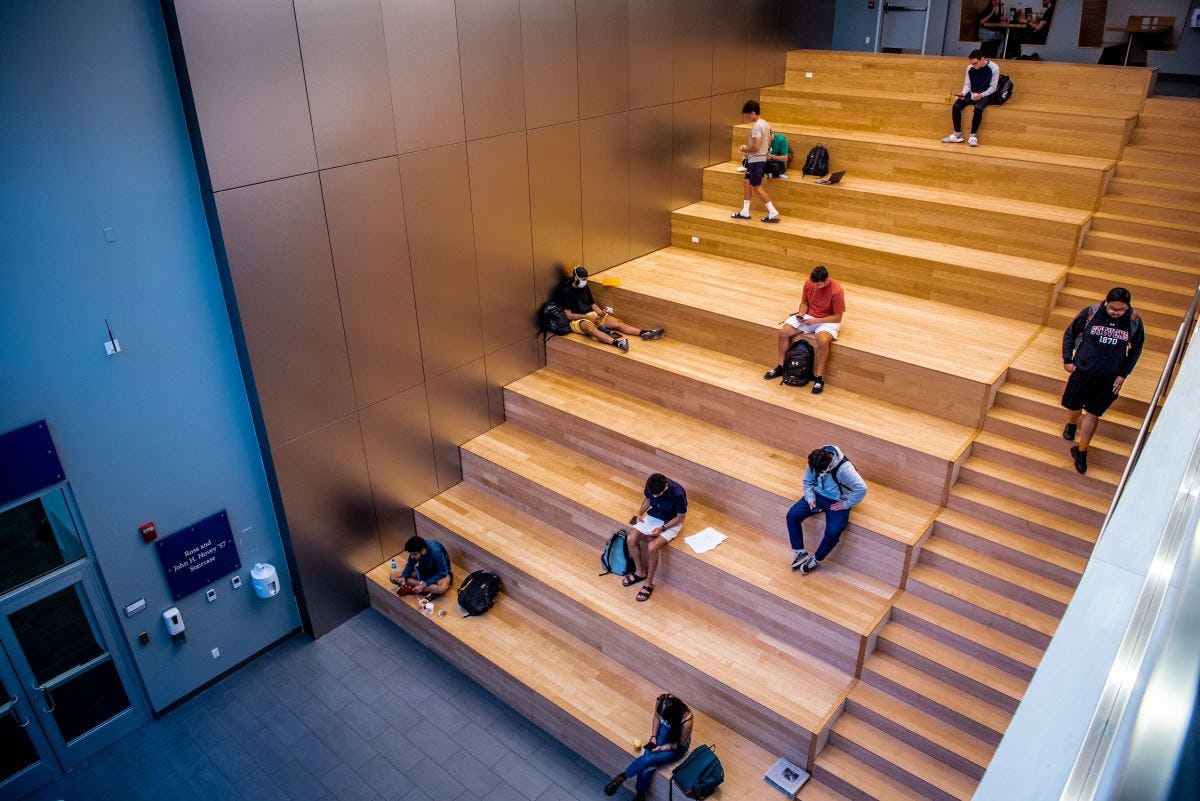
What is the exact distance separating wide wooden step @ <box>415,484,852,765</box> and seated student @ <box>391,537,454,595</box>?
374 mm

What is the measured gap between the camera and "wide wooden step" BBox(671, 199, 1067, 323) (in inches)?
315

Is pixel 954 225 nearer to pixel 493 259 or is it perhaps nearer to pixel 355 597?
pixel 493 259

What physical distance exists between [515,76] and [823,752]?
6.40 meters

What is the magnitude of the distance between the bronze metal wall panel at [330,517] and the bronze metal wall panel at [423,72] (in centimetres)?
261

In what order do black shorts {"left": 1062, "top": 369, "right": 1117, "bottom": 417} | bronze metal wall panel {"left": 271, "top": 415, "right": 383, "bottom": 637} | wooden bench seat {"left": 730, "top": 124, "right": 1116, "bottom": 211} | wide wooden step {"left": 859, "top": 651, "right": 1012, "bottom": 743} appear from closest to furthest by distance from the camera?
wide wooden step {"left": 859, "top": 651, "right": 1012, "bottom": 743} < black shorts {"left": 1062, "top": 369, "right": 1117, "bottom": 417} < bronze metal wall panel {"left": 271, "top": 415, "right": 383, "bottom": 637} < wooden bench seat {"left": 730, "top": 124, "right": 1116, "bottom": 211}

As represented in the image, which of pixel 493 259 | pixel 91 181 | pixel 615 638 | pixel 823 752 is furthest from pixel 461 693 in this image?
pixel 91 181

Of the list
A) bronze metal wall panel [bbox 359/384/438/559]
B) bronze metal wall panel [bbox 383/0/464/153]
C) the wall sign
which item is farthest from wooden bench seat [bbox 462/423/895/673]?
bronze metal wall panel [bbox 383/0/464/153]

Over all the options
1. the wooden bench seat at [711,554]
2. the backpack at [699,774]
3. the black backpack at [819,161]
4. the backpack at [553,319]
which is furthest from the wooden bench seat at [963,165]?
the backpack at [699,774]

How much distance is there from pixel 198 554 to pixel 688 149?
23.1 feet

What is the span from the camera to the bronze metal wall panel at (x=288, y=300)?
616cm

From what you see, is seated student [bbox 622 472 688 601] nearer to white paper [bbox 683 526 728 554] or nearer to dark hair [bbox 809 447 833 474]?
white paper [bbox 683 526 728 554]

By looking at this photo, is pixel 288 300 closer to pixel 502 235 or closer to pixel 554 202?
pixel 502 235

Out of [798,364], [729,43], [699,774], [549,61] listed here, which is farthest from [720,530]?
[729,43]

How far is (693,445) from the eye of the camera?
7723 mm
